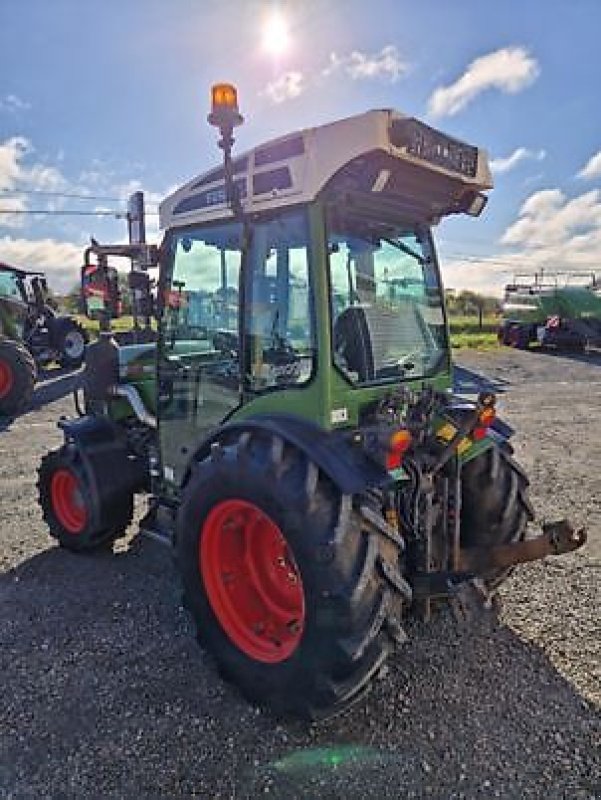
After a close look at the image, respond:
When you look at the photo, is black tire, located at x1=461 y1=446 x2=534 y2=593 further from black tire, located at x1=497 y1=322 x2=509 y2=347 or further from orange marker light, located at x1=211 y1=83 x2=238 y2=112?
black tire, located at x1=497 y1=322 x2=509 y2=347

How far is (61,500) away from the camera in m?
4.12

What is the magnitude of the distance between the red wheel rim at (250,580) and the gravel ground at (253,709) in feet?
→ 0.92

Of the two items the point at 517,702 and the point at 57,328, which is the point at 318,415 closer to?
the point at 517,702

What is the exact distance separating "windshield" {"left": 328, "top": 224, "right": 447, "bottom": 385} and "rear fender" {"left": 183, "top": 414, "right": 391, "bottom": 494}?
319 mm

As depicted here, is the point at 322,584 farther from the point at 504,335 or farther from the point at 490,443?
the point at 504,335

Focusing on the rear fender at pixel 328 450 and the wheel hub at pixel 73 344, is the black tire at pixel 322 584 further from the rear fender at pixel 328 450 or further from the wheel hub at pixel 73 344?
the wheel hub at pixel 73 344

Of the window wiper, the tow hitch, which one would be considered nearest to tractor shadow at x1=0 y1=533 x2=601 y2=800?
the tow hitch

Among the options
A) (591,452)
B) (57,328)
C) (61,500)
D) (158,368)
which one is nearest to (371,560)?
(158,368)

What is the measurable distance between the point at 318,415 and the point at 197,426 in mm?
1065

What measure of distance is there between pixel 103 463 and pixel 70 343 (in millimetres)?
10364

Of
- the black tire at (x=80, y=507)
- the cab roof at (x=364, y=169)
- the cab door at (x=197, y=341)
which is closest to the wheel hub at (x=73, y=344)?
the black tire at (x=80, y=507)

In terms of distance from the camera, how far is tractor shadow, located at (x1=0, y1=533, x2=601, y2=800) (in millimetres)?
2184

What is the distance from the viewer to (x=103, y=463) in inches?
153

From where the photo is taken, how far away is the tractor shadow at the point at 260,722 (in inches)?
86.0
